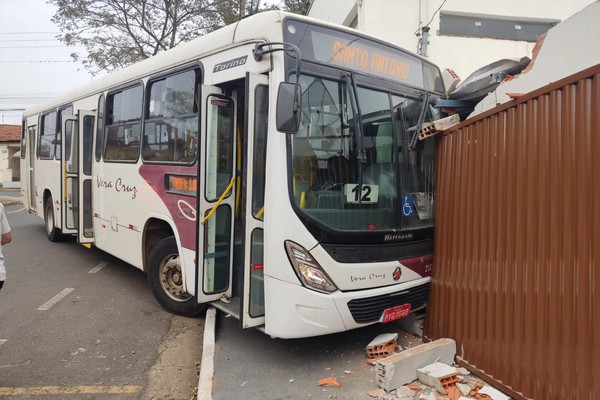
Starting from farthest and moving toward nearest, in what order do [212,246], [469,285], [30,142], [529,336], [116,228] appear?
[30,142]
[116,228]
[212,246]
[469,285]
[529,336]

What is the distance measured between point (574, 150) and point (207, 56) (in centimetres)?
329

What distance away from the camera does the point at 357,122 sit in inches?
148

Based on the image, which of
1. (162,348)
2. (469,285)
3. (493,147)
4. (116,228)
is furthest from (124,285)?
(493,147)

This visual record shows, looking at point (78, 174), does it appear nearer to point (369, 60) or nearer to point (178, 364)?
point (178, 364)

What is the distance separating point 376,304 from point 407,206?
955mm

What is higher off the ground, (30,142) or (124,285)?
(30,142)

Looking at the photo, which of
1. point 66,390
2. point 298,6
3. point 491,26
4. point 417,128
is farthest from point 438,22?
point 298,6

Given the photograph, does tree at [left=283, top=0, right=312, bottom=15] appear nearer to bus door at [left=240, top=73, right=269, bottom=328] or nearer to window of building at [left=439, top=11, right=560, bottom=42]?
window of building at [left=439, top=11, right=560, bottom=42]

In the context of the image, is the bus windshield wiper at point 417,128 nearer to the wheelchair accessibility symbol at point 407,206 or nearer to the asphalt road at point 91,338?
the wheelchair accessibility symbol at point 407,206

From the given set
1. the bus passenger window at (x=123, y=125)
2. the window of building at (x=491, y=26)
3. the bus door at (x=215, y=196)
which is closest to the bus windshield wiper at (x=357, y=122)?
the bus door at (x=215, y=196)

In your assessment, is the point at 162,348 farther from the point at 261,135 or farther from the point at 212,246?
the point at 261,135

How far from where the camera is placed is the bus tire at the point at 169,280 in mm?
5055

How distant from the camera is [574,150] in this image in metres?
2.87

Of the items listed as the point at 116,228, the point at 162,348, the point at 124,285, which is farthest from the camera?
the point at 124,285
